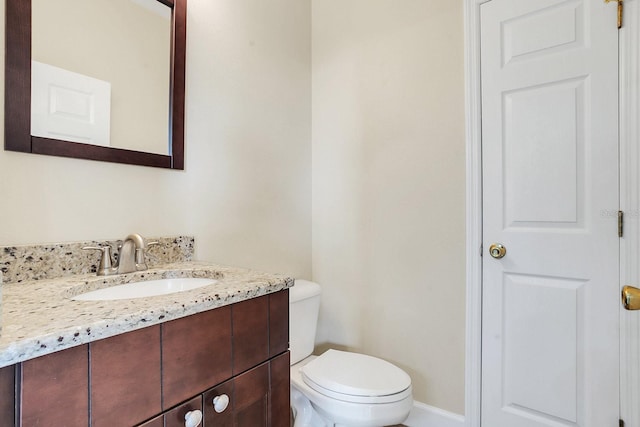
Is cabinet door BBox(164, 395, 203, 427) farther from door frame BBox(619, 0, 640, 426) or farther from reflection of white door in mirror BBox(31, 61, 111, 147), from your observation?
door frame BBox(619, 0, 640, 426)

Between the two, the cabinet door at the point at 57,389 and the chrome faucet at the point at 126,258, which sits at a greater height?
the chrome faucet at the point at 126,258

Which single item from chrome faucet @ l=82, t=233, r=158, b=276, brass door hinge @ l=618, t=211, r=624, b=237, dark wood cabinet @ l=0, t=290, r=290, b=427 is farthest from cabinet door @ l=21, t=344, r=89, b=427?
brass door hinge @ l=618, t=211, r=624, b=237

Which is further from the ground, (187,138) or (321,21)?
(321,21)

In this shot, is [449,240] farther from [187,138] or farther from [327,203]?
[187,138]

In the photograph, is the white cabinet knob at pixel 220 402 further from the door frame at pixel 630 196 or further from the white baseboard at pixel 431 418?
the door frame at pixel 630 196

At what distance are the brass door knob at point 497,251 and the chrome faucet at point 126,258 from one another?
1420mm

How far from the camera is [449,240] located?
1.54 metres

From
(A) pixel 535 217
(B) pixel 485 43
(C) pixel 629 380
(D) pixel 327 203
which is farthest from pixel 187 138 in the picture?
(C) pixel 629 380

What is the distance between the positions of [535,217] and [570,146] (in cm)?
31

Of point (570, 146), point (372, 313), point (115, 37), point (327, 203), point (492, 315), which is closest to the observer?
point (115, 37)

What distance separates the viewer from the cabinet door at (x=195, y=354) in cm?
66

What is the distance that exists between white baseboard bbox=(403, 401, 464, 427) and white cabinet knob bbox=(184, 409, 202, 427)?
1.31 metres

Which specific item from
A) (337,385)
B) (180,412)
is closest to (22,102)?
(180,412)

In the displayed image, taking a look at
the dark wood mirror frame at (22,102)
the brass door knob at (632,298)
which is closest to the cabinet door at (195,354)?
the dark wood mirror frame at (22,102)
